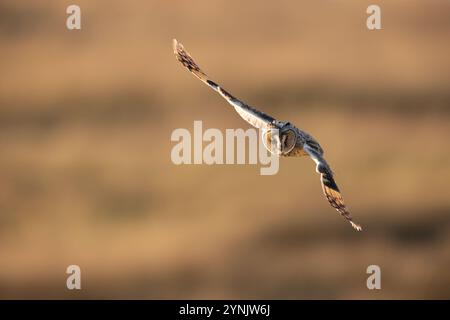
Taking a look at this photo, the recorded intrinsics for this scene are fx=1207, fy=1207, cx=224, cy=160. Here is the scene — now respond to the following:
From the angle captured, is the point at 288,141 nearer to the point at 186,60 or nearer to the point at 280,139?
the point at 280,139

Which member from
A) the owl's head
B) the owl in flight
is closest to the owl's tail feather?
the owl in flight

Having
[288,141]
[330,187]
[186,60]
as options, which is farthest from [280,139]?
[186,60]

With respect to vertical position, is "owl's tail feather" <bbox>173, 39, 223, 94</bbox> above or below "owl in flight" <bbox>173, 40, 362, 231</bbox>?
above

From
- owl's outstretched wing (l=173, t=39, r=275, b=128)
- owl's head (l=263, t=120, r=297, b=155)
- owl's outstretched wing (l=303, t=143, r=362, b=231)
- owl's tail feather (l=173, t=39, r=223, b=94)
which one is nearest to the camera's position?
owl's outstretched wing (l=303, t=143, r=362, b=231)

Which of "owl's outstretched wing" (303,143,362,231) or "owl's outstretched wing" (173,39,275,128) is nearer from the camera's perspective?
"owl's outstretched wing" (303,143,362,231)

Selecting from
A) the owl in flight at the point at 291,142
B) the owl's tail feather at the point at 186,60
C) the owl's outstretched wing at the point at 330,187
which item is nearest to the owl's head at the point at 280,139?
the owl in flight at the point at 291,142

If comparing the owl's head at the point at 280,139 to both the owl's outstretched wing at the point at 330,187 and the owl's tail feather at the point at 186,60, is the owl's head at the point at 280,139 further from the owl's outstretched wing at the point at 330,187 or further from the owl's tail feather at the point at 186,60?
the owl's tail feather at the point at 186,60

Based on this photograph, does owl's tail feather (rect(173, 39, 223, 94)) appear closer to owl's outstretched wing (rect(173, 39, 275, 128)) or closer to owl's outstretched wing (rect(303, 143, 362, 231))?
owl's outstretched wing (rect(173, 39, 275, 128))
